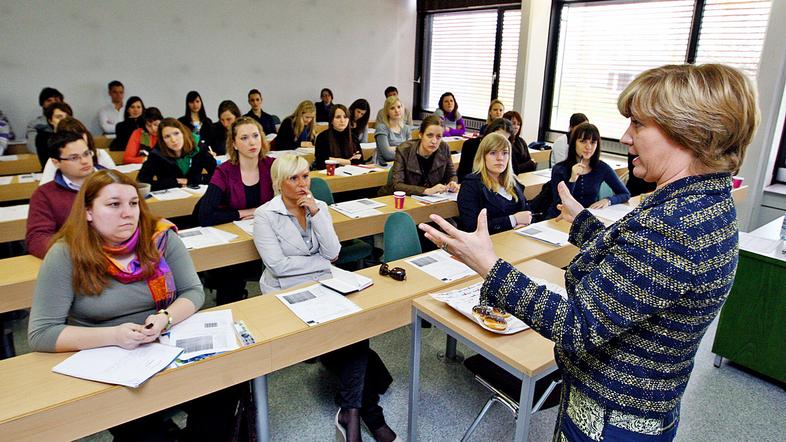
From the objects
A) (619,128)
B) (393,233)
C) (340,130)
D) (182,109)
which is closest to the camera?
(393,233)

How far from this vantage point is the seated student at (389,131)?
5559 mm

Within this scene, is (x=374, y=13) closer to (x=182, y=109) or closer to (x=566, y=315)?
(x=182, y=109)

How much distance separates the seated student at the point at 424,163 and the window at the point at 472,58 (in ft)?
13.4

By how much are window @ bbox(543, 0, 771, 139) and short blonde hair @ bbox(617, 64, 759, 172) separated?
14.7ft

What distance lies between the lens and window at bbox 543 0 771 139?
5.36m

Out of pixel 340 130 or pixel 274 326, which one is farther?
pixel 340 130

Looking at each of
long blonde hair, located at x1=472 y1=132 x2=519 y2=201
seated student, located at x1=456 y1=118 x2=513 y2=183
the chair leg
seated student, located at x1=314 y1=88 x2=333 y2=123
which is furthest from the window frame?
the chair leg

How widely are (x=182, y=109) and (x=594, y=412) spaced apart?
7416 millimetres

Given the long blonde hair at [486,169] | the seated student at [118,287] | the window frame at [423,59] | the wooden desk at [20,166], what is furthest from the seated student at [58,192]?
the window frame at [423,59]

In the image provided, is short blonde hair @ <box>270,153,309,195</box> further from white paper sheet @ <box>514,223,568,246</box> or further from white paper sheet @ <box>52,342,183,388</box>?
white paper sheet @ <box>514,223,568,246</box>

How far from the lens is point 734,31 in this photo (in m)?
5.38

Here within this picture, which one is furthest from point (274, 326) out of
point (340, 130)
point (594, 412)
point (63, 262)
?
point (340, 130)

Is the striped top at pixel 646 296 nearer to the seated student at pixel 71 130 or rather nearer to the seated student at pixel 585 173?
the seated student at pixel 585 173

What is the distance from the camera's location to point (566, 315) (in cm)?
97
